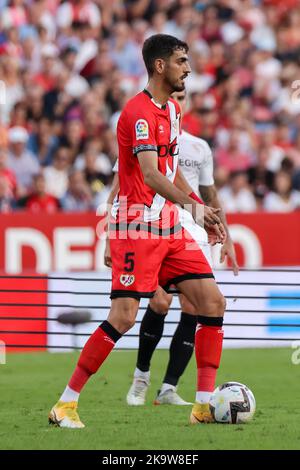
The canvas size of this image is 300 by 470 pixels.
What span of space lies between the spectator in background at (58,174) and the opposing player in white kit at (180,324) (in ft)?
22.4

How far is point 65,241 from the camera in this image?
1558 centimetres

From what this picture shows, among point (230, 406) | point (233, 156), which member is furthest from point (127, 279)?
point (233, 156)

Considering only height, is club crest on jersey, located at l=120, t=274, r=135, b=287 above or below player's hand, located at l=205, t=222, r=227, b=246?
below

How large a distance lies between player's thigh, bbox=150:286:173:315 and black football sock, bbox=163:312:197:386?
22 cm

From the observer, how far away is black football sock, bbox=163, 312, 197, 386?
31.9 feet

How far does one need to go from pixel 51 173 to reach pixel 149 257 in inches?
349

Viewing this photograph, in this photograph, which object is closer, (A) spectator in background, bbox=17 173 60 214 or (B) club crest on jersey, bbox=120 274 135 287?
(B) club crest on jersey, bbox=120 274 135 287

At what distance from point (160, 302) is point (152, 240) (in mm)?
1644

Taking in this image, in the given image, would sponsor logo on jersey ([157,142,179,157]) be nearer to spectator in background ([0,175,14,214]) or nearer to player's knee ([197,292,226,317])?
player's knee ([197,292,226,317])

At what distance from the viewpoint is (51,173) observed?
16734 millimetres

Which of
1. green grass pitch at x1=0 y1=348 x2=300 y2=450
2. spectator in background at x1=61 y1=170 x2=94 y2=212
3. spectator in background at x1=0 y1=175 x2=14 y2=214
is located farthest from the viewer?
spectator in background at x1=61 y1=170 x2=94 y2=212

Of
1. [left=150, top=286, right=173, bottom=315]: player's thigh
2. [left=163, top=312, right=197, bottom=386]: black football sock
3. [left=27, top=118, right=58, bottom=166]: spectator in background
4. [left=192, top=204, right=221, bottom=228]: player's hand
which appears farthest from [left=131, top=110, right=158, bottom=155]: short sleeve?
[left=27, top=118, right=58, bottom=166]: spectator in background
